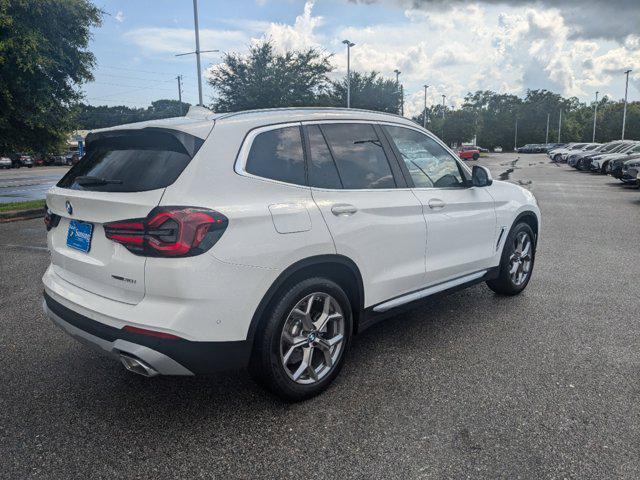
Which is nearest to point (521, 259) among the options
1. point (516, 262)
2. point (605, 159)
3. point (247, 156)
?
point (516, 262)

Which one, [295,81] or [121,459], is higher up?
[295,81]

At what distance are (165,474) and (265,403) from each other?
0.79 meters

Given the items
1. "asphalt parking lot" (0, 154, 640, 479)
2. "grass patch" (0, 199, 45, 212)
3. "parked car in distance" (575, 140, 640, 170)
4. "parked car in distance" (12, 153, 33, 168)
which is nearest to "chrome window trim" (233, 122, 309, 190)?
"asphalt parking lot" (0, 154, 640, 479)

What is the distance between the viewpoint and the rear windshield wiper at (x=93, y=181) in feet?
9.37

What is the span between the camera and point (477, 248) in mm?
4406

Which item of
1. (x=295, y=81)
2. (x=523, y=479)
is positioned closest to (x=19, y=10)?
(x=523, y=479)

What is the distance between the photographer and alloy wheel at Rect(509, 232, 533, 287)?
5.05m

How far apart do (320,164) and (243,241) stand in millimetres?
857

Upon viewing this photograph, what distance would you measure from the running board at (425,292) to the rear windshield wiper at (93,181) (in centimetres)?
183

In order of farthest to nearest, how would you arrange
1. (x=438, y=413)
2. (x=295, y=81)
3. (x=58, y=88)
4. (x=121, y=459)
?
(x=295, y=81)
(x=58, y=88)
(x=438, y=413)
(x=121, y=459)

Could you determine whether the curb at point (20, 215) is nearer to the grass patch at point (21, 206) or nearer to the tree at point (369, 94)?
the grass patch at point (21, 206)

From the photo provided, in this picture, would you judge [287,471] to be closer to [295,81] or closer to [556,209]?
[556,209]

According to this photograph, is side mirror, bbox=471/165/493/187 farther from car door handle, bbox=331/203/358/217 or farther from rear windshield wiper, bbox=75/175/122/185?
rear windshield wiper, bbox=75/175/122/185

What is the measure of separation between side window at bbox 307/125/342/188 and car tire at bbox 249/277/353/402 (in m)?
0.61
